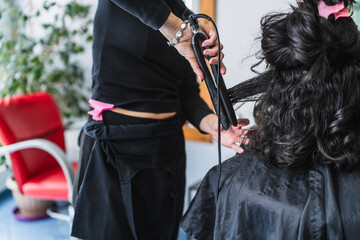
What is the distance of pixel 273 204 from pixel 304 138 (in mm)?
171

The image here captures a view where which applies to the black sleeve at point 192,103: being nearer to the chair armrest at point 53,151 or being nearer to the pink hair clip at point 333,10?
the pink hair clip at point 333,10

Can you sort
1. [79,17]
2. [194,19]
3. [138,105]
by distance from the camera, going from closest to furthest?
A: [194,19] < [138,105] < [79,17]

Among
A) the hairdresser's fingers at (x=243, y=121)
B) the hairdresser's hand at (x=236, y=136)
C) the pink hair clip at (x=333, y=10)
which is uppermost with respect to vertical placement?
the pink hair clip at (x=333, y=10)

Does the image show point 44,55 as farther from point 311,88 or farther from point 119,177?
point 311,88

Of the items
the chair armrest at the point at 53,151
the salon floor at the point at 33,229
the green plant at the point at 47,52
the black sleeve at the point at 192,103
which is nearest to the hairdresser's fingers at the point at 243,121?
the black sleeve at the point at 192,103

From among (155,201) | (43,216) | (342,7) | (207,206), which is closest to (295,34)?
(342,7)

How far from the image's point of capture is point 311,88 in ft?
2.30

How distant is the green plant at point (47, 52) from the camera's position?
7.55ft

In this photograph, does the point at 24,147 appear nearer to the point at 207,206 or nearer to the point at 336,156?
the point at 207,206

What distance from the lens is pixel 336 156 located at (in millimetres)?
712

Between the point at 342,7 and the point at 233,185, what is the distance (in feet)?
1.55

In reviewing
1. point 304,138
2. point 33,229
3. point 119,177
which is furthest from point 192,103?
point 33,229

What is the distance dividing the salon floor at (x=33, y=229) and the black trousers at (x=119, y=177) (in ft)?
4.07

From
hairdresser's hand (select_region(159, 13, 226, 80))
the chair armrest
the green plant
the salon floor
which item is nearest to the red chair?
the chair armrest
